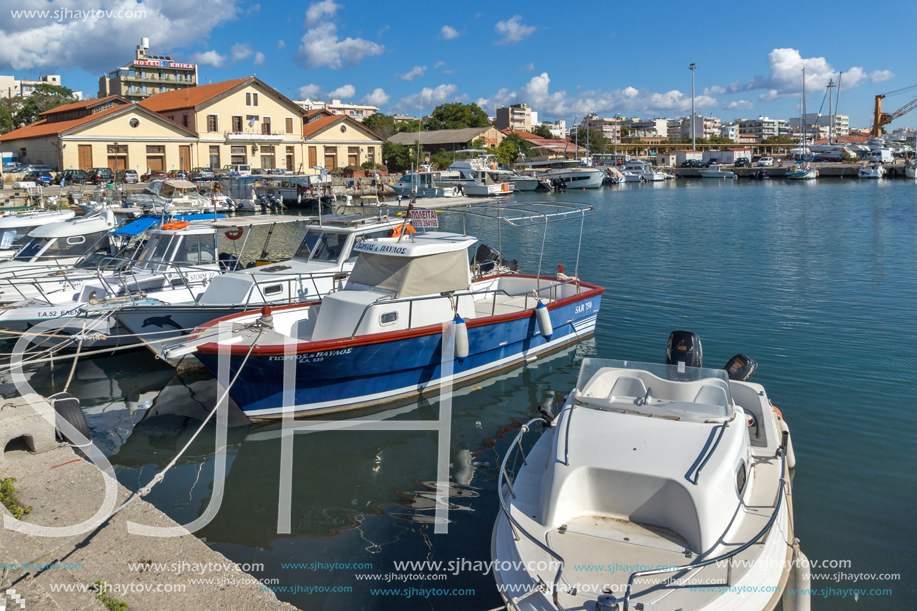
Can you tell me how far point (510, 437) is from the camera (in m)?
10.1

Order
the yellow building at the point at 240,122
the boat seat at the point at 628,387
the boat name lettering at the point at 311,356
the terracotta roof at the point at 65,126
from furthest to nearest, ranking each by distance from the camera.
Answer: the yellow building at the point at 240,122, the terracotta roof at the point at 65,126, the boat name lettering at the point at 311,356, the boat seat at the point at 628,387

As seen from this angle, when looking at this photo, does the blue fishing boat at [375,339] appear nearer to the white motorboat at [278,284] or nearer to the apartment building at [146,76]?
the white motorboat at [278,284]

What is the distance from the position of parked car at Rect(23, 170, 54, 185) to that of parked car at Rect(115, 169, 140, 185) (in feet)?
15.5

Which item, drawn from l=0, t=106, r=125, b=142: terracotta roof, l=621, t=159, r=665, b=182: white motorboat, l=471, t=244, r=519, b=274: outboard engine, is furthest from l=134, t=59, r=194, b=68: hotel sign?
Answer: l=471, t=244, r=519, b=274: outboard engine

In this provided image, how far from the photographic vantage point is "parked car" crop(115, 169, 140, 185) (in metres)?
50.5

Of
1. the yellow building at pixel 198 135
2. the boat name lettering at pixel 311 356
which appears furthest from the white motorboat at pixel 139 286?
the yellow building at pixel 198 135

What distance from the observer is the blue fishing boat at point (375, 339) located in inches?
389

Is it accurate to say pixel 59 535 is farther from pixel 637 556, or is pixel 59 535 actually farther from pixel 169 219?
pixel 169 219

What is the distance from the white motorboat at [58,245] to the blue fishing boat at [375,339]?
8.20 meters

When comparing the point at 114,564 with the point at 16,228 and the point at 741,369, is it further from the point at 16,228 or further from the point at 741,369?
the point at 16,228

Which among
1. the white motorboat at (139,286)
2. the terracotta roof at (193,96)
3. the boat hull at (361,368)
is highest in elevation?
the terracotta roof at (193,96)

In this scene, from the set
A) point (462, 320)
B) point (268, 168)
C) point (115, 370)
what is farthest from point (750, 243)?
point (268, 168)

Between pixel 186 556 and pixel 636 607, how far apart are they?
3787 mm

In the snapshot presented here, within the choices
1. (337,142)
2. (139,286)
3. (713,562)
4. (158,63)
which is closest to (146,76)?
(158,63)
